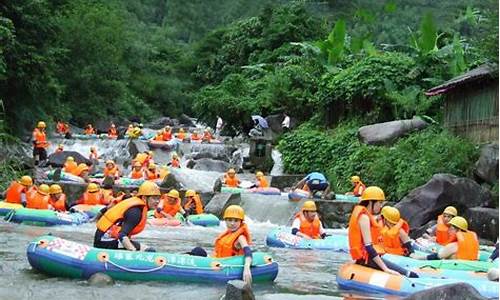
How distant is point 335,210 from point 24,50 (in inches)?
478

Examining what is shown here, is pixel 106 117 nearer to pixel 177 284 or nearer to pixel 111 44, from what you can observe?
pixel 111 44

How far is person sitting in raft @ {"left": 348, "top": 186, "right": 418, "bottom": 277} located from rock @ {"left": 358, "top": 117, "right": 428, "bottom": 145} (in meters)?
13.0

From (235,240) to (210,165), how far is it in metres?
18.4

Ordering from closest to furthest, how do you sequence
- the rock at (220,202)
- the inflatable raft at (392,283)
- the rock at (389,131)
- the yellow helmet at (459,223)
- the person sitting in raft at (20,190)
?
the inflatable raft at (392,283)
the yellow helmet at (459,223)
the person sitting in raft at (20,190)
the rock at (220,202)
the rock at (389,131)

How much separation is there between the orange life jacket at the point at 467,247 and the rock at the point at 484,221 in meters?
4.05

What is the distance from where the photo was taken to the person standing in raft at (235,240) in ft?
30.4

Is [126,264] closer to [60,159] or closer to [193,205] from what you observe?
[193,205]

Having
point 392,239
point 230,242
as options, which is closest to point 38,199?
point 230,242

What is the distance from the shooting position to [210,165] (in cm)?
2797

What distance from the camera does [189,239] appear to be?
49.1ft

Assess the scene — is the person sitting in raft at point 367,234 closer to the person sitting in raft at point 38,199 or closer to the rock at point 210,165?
the person sitting in raft at point 38,199

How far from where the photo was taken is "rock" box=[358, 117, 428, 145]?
22312 millimetres

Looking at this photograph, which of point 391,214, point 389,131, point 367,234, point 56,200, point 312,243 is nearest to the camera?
point 367,234

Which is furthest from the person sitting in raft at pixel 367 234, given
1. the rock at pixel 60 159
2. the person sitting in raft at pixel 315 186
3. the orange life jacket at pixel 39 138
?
the rock at pixel 60 159
